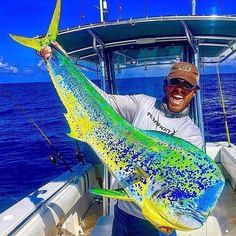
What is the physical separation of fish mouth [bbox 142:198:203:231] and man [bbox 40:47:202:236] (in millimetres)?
745

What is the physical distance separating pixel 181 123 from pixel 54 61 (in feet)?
3.20

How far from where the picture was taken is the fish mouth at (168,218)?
5.79 feet

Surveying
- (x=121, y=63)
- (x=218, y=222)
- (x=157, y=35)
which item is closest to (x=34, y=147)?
(x=121, y=63)

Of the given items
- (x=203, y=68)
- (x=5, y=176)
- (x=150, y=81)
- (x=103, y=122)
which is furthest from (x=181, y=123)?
(x=5, y=176)

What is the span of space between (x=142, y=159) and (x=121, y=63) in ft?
12.5

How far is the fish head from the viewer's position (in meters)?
1.78

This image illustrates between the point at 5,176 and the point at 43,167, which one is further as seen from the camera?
the point at 43,167

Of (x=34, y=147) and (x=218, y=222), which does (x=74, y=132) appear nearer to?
(x=218, y=222)

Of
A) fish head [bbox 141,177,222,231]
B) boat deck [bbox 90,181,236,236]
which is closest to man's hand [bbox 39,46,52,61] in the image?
fish head [bbox 141,177,222,231]

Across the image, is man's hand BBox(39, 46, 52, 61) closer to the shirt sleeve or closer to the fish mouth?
the shirt sleeve

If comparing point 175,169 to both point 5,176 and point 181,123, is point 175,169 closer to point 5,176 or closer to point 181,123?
point 181,123

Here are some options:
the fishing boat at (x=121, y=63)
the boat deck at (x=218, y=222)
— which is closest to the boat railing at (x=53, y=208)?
the fishing boat at (x=121, y=63)

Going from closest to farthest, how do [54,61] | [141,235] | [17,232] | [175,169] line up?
1. [175,169]
2. [54,61]
3. [141,235]
4. [17,232]

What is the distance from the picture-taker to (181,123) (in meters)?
2.58
